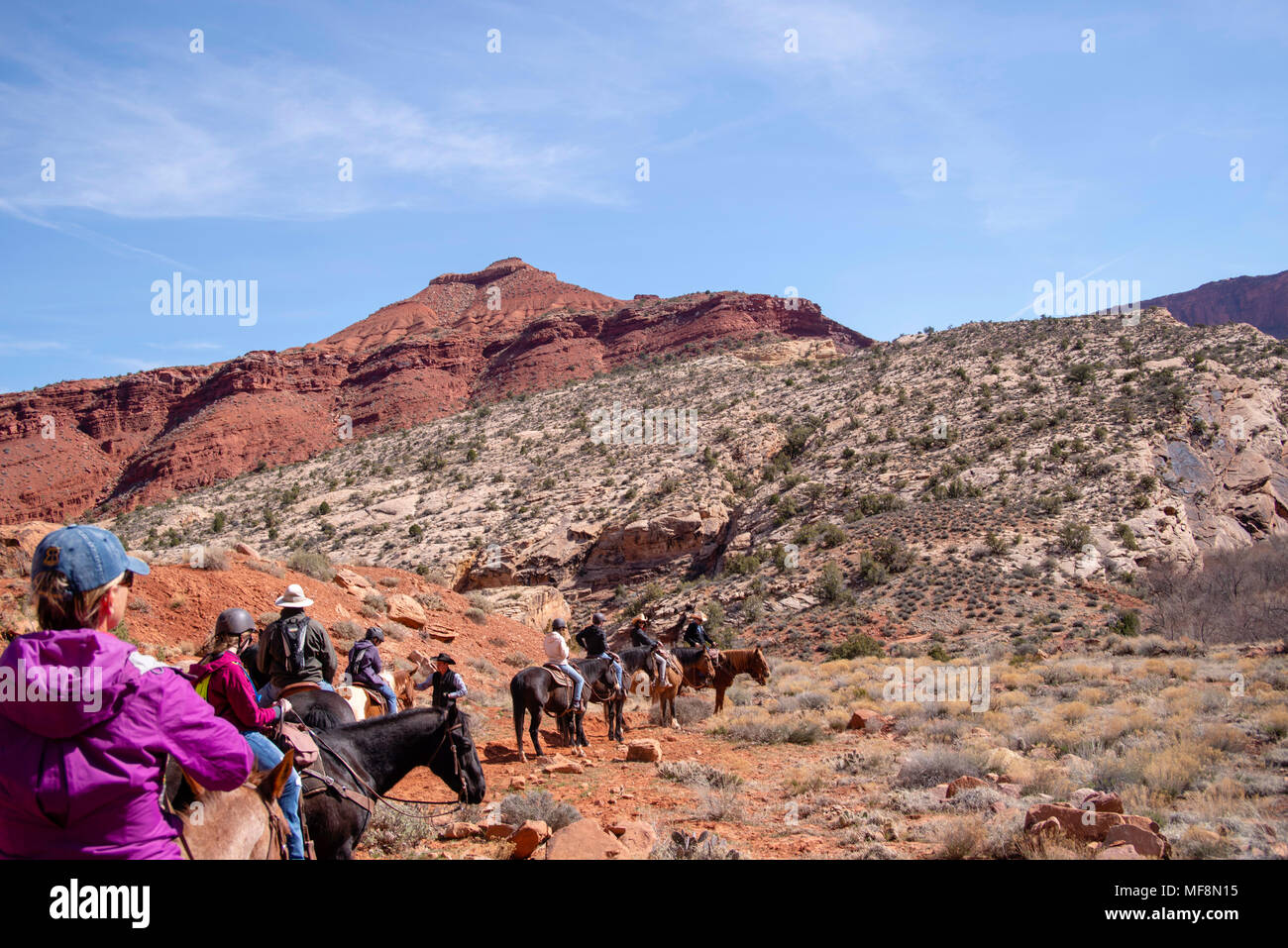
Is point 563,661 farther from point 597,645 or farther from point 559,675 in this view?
point 597,645

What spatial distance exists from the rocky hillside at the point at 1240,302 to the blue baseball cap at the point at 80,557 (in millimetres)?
147371

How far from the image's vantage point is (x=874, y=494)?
115 ft

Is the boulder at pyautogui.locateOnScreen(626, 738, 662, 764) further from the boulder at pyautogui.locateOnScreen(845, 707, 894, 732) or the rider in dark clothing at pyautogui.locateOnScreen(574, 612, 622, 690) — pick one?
the boulder at pyautogui.locateOnScreen(845, 707, 894, 732)

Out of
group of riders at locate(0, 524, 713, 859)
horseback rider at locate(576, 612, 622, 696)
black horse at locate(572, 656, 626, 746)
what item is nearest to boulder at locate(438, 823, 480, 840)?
black horse at locate(572, 656, 626, 746)

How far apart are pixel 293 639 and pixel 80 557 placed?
537cm

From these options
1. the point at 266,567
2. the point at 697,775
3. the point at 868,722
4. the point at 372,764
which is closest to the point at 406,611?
the point at 266,567

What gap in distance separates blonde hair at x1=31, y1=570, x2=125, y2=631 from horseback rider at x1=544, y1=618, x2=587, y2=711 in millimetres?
10400

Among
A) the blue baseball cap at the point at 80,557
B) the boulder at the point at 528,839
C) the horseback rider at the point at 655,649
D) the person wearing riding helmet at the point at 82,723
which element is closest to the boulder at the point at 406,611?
the horseback rider at the point at 655,649

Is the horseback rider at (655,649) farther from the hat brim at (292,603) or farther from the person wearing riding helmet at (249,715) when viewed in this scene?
the person wearing riding helmet at (249,715)

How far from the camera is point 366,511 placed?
4269 cm

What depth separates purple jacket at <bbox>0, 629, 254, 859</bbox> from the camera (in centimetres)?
227
